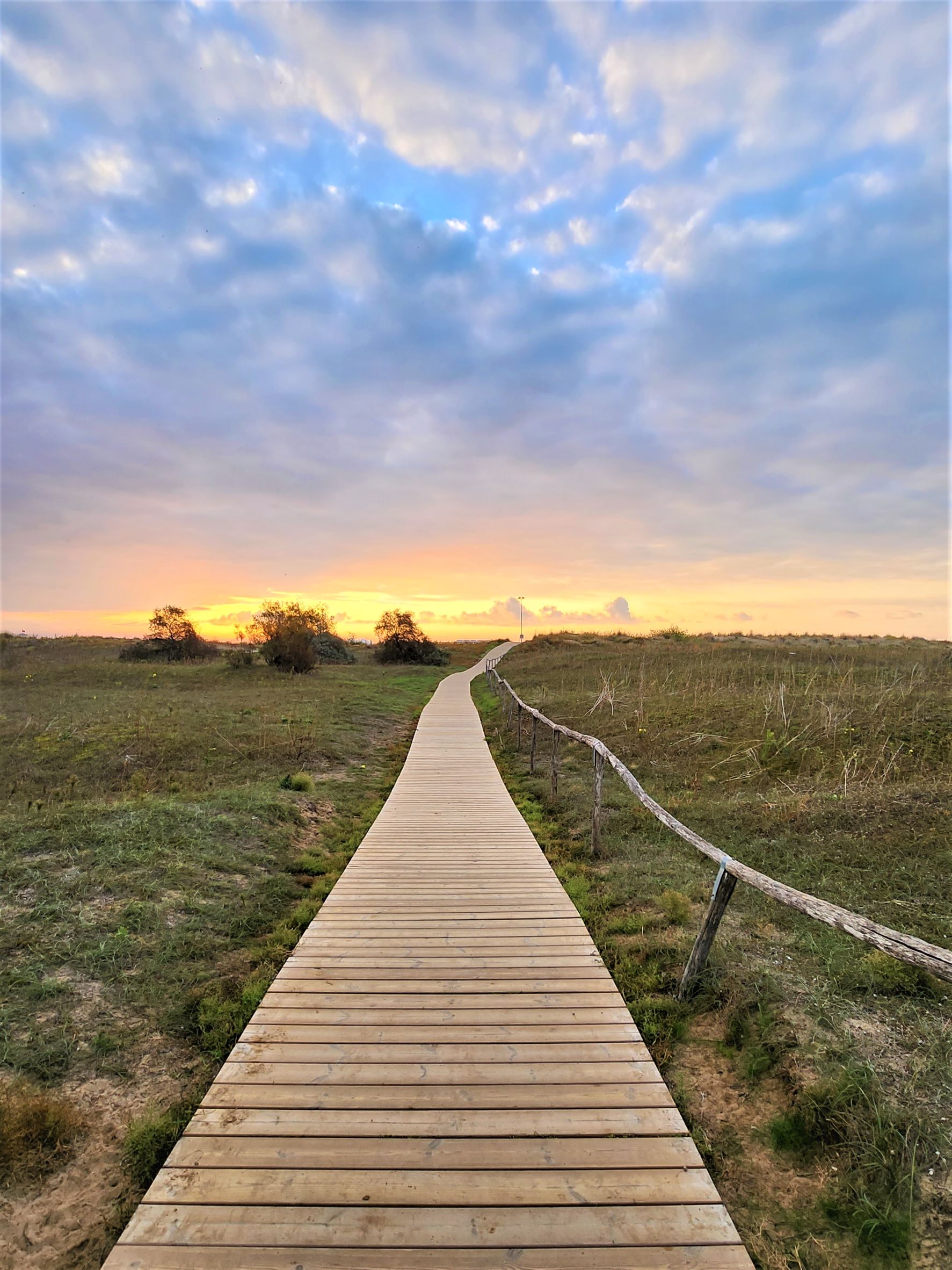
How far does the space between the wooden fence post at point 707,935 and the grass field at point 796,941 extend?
113mm

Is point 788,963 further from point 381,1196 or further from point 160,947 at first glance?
point 160,947

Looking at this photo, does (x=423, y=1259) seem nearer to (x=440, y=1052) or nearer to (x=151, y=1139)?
(x=440, y=1052)

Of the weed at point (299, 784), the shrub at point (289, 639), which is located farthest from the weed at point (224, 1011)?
the shrub at point (289, 639)

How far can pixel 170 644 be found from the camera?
40.0 metres

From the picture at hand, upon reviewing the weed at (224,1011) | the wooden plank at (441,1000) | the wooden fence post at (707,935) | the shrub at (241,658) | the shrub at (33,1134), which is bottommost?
the weed at (224,1011)

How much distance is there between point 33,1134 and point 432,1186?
203 centimetres

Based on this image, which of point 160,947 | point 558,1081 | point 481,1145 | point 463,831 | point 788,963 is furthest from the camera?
point 463,831

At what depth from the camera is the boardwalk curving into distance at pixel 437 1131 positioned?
238 centimetres

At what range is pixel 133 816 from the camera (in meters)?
7.53

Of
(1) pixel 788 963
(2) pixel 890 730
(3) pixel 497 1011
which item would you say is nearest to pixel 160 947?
(3) pixel 497 1011

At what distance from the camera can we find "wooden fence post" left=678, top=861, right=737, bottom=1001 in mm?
3959

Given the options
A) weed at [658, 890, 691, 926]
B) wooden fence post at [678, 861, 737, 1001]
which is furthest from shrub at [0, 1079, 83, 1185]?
weed at [658, 890, 691, 926]

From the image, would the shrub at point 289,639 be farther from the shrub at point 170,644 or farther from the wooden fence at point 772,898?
the wooden fence at point 772,898

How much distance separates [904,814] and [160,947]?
7912 millimetres
